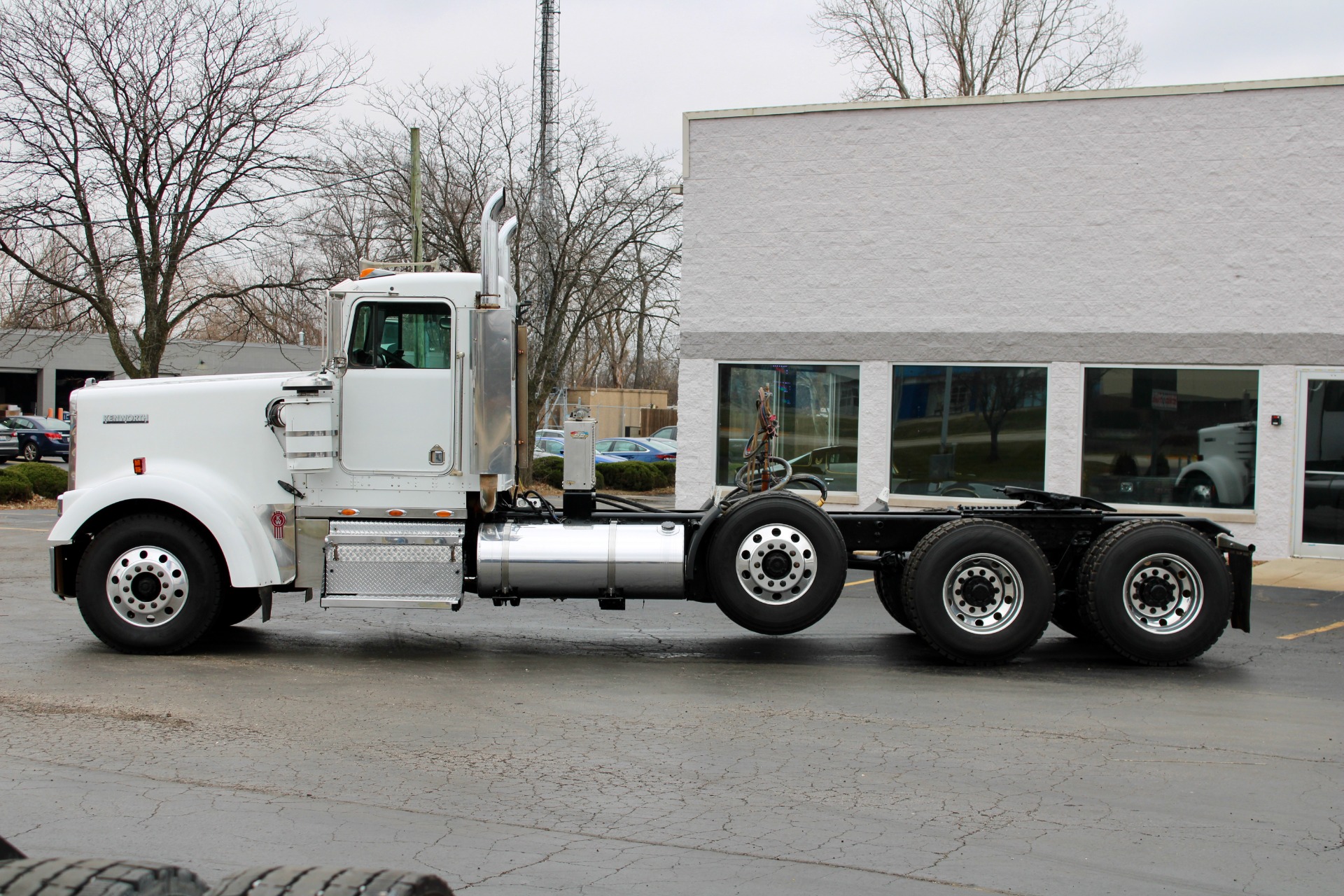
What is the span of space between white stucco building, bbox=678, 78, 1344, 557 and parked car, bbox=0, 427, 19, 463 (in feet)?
87.1

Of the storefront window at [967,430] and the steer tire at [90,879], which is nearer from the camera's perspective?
the steer tire at [90,879]

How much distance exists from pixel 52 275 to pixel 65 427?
1544 centimetres

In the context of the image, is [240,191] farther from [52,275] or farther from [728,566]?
[728,566]

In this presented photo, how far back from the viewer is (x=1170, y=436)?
15617mm

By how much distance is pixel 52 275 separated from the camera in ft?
75.8

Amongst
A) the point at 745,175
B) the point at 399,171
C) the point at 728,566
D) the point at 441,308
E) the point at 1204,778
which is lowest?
the point at 1204,778

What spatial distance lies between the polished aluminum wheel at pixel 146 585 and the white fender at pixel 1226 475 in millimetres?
12612

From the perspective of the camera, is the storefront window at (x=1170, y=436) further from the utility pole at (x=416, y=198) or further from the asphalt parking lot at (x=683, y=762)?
the utility pole at (x=416, y=198)

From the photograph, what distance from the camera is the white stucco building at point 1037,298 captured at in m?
15.2

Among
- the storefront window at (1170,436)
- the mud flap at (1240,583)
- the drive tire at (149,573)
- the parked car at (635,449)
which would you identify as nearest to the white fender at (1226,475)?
the storefront window at (1170,436)

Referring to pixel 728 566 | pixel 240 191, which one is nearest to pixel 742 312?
pixel 728 566

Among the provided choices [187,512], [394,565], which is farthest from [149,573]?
[394,565]

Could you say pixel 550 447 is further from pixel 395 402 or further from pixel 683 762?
pixel 683 762

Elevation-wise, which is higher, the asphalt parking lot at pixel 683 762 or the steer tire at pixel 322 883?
the steer tire at pixel 322 883
